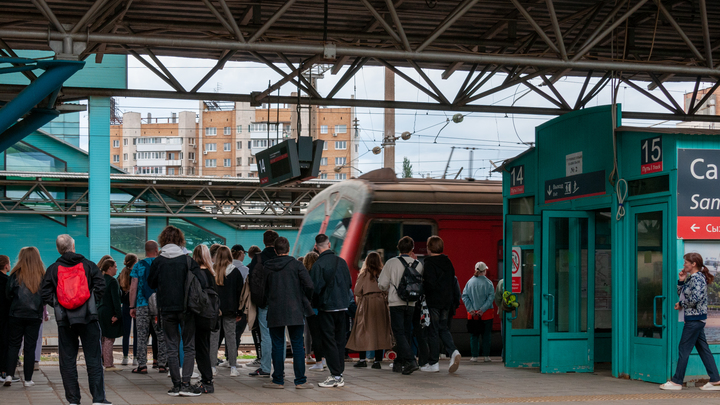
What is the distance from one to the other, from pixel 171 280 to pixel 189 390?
1.06 m

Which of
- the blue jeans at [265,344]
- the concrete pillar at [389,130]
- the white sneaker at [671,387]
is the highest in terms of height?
the concrete pillar at [389,130]

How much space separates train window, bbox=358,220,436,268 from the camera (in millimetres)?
11812

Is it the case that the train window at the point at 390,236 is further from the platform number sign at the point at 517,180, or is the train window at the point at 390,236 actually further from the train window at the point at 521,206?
the platform number sign at the point at 517,180

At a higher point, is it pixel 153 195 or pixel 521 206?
pixel 153 195

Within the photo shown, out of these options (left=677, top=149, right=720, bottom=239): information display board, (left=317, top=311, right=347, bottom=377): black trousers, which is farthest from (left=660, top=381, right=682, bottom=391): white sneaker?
(left=317, top=311, right=347, bottom=377): black trousers

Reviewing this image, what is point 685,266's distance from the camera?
776 centimetres

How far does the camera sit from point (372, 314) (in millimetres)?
9578

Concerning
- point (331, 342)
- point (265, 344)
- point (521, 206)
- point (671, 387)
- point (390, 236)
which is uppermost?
point (521, 206)

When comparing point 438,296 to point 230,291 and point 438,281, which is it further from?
point 230,291

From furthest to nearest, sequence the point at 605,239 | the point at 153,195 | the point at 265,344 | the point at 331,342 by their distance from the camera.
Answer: the point at 153,195 < the point at 605,239 < the point at 265,344 < the point at 331,342

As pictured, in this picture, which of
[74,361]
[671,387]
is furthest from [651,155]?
[74,361]

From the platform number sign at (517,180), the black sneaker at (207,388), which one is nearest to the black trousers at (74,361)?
the black sneaker at (207,388)

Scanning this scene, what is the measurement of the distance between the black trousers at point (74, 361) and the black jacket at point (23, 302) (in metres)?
1.41

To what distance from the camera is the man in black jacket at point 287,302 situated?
25.5ft
